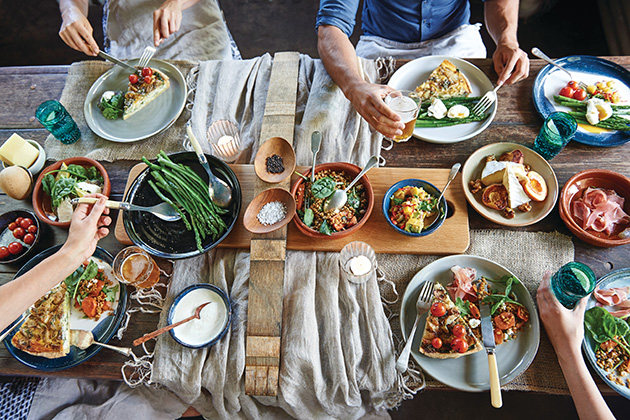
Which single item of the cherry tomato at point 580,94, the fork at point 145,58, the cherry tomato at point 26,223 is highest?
the fork at point 145,58

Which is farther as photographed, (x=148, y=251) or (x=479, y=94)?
(x=479, y=94)

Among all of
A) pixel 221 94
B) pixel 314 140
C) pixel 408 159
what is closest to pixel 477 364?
pixel 408 159

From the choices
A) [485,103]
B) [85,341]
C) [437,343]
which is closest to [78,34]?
[85,341]

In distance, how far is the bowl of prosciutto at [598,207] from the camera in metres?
1.87

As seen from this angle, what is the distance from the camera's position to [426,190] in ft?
6.46

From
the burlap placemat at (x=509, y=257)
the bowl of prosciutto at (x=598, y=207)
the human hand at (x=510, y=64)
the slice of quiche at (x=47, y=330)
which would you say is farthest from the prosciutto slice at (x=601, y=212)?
the slice of quiche at (x=47, y=330)

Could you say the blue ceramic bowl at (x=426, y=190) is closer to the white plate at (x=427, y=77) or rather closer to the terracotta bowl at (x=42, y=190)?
the white plate at (x=427, y=77)

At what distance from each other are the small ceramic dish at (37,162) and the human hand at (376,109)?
5.86 ft

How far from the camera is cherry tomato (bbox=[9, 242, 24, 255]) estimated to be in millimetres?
1931

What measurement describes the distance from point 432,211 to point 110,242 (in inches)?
65.9

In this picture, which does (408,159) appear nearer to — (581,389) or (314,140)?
(314,140)

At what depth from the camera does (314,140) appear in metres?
2.01

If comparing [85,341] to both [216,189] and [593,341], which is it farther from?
[593,341]

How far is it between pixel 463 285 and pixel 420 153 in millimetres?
762
